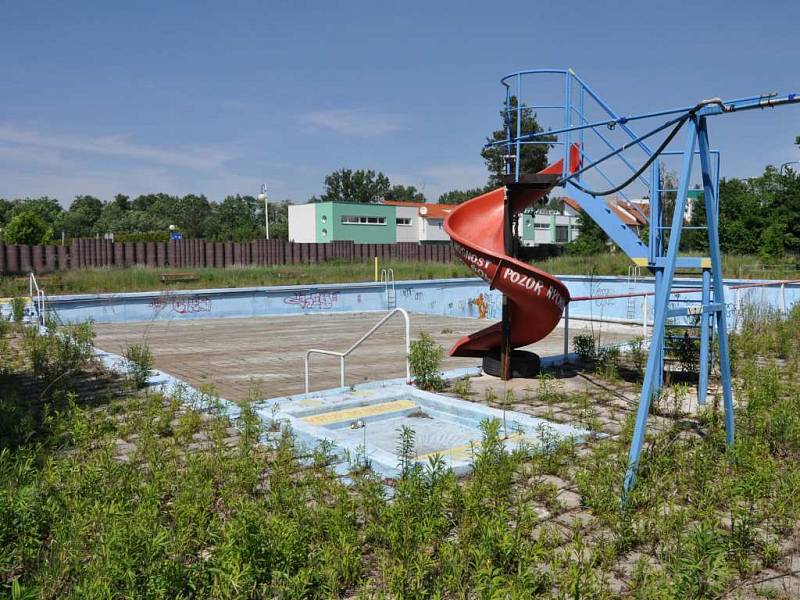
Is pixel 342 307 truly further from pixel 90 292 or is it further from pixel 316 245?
pixel 316 245

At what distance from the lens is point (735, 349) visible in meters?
9.81

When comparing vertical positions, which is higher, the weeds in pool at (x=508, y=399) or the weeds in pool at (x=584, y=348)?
the weeds in pool at (x=584, y=348)

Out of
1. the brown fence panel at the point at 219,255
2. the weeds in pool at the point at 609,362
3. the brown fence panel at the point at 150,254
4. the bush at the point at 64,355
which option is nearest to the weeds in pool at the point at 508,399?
the weeds in pool at the point at 609,362

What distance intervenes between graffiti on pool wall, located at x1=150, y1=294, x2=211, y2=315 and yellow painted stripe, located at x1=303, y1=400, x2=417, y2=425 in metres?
14.1

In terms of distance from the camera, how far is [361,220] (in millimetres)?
53812

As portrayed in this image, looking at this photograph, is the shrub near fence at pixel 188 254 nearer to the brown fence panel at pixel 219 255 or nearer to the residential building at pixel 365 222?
the brown fence panel at pixel 219 255

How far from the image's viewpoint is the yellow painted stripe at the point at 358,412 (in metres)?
6.94

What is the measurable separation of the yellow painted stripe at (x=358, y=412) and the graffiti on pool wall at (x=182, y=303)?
14.1m

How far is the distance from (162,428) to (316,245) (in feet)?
97.2

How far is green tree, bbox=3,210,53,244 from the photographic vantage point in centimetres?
5038

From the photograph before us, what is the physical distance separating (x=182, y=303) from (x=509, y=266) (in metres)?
14.6

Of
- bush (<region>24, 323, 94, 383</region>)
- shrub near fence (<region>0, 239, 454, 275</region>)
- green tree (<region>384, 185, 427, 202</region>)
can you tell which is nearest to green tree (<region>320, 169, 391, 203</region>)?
green tree (<region>384, 185, 427, 202</region>)

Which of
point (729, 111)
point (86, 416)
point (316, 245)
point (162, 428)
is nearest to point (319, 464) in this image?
point (162, 428)

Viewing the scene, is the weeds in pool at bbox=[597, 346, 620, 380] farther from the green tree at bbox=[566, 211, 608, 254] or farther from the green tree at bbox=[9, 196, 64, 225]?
the green tree at bbox=[9, 196, 64, 225]
